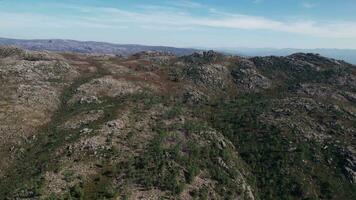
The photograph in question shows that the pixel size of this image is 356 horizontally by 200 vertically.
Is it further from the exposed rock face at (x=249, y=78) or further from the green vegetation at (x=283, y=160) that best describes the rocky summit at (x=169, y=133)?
the exposed rock face at (x=249, y=78)

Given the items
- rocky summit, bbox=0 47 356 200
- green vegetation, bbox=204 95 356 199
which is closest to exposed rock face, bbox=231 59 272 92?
rocky summit, bbox=0 47 356 200

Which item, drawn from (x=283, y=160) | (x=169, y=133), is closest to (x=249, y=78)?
(x=283, y=160)

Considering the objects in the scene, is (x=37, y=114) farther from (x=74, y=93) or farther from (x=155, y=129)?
(x=155, y=129)

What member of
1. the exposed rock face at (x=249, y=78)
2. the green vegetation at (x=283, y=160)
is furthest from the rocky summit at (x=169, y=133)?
the exposed rock face at (x=249, y=78)

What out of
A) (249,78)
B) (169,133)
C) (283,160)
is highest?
(249,78)

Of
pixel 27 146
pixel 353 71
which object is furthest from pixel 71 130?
pixel 353 71

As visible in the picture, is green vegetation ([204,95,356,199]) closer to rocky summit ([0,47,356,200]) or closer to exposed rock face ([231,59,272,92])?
rocky summit ([0,47,356,200])

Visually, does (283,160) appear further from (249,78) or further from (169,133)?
(249,78)

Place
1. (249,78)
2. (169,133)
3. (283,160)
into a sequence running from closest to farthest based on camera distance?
1. (169,133)
2. (283,160)
3. (249,78)
